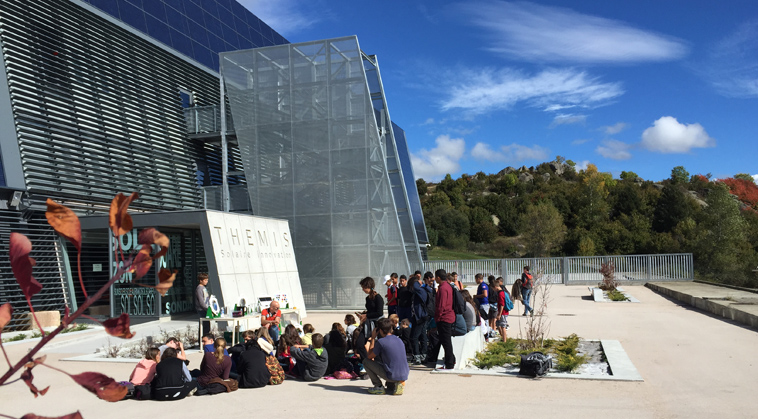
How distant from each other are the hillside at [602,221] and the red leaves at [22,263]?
34.7m

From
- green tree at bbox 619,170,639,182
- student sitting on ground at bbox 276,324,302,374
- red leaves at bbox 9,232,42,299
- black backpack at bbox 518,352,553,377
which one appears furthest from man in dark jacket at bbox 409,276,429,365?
green tree at bbox 619,170,639,182

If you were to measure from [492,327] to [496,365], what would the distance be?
11.5ft

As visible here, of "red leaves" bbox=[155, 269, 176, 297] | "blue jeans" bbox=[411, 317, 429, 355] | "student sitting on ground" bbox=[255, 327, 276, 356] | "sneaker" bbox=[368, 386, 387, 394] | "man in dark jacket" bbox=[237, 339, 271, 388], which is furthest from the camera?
"blue jeans" bbox=[411, 317, 429, 355]

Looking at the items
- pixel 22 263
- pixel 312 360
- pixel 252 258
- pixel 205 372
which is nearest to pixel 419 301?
pixel 312 360

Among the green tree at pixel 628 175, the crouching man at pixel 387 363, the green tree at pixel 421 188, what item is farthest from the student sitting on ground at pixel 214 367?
the green tree at pixel 628 175

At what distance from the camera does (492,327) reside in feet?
46.6

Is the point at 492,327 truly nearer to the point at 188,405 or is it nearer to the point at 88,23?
→ the point at 188,405

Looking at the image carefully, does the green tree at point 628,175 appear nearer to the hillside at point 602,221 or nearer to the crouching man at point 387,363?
the hillside at point 602,221

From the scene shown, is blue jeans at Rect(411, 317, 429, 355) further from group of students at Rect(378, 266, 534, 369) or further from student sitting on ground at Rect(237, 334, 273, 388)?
student sitting on ground at Rect(237, 334, 273, 388)

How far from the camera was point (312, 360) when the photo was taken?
9992 mm

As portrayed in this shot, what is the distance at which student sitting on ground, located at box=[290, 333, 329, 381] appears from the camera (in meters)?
9.98

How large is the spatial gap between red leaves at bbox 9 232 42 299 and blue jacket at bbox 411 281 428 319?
9552 mm

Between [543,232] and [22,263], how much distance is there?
56643mm

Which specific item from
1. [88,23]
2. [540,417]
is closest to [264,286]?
[88,23]
